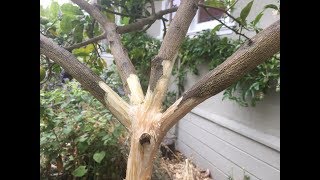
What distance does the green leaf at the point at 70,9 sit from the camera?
8.60 ft

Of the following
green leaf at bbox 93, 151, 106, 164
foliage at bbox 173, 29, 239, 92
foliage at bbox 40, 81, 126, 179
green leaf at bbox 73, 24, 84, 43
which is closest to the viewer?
green leaf at bbox 73, 24, 84, 43

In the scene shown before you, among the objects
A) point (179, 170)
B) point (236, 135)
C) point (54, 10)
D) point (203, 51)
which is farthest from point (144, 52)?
point (54, 10)

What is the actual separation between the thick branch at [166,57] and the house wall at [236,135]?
144 cm

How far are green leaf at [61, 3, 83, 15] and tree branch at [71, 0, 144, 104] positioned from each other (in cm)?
30

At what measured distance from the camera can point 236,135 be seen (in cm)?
380

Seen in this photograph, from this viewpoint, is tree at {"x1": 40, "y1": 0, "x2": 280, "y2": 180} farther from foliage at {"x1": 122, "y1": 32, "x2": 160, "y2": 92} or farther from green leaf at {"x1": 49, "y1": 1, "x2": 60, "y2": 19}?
foliage at {"x1": 122, "y1": 32, "x2": 160, "y2": 92}

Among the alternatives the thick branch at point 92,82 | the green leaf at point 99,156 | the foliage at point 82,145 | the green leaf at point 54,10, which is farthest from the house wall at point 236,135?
the green leaf at point 54,10

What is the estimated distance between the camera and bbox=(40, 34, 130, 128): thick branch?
159cm

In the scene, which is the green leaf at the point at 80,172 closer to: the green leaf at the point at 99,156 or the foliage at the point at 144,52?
the green leaf at the point at 99,156

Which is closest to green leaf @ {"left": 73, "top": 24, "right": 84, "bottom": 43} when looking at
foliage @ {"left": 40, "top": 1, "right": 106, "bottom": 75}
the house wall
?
foliage @ {"left": 40, "top": 1, "right": 106, "bottom": 75}

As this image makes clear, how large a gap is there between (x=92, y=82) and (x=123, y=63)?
296 millimetres
